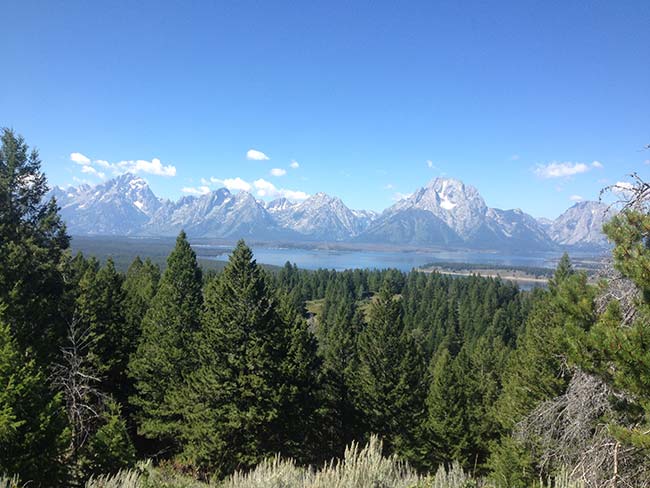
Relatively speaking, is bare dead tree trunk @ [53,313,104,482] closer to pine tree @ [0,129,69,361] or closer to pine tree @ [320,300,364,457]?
pine tree @ [0,129,69,361]

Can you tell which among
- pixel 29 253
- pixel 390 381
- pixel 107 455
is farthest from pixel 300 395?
pixel 29 253

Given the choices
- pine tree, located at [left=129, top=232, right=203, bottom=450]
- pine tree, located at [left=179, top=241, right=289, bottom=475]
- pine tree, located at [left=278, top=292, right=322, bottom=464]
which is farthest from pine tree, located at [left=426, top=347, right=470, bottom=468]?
pine tree, located at [left=129, top=232, right=203, bottom=450]

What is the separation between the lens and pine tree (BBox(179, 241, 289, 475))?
14.1 m

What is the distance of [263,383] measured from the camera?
46.9 feet

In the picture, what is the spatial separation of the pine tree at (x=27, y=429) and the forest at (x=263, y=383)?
0.03m

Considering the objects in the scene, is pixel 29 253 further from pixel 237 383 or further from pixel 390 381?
pixel 390 381

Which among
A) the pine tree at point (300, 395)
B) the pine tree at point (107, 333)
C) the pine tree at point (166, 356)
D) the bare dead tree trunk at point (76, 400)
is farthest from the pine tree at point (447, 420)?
the pine tree at point (107, 333)

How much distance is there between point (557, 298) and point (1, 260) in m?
17.7

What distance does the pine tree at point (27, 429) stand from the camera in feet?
24.6

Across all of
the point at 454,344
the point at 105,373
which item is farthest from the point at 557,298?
the point at 454,344

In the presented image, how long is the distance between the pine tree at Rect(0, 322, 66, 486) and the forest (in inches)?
1.3

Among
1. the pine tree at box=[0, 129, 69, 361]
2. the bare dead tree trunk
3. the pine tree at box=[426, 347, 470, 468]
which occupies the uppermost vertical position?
the pine tree at box=[0, 129, 69, 361]

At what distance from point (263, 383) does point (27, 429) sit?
7.38 metres

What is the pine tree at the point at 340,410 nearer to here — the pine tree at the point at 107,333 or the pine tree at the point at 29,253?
the pine tree at the point at 107,333
